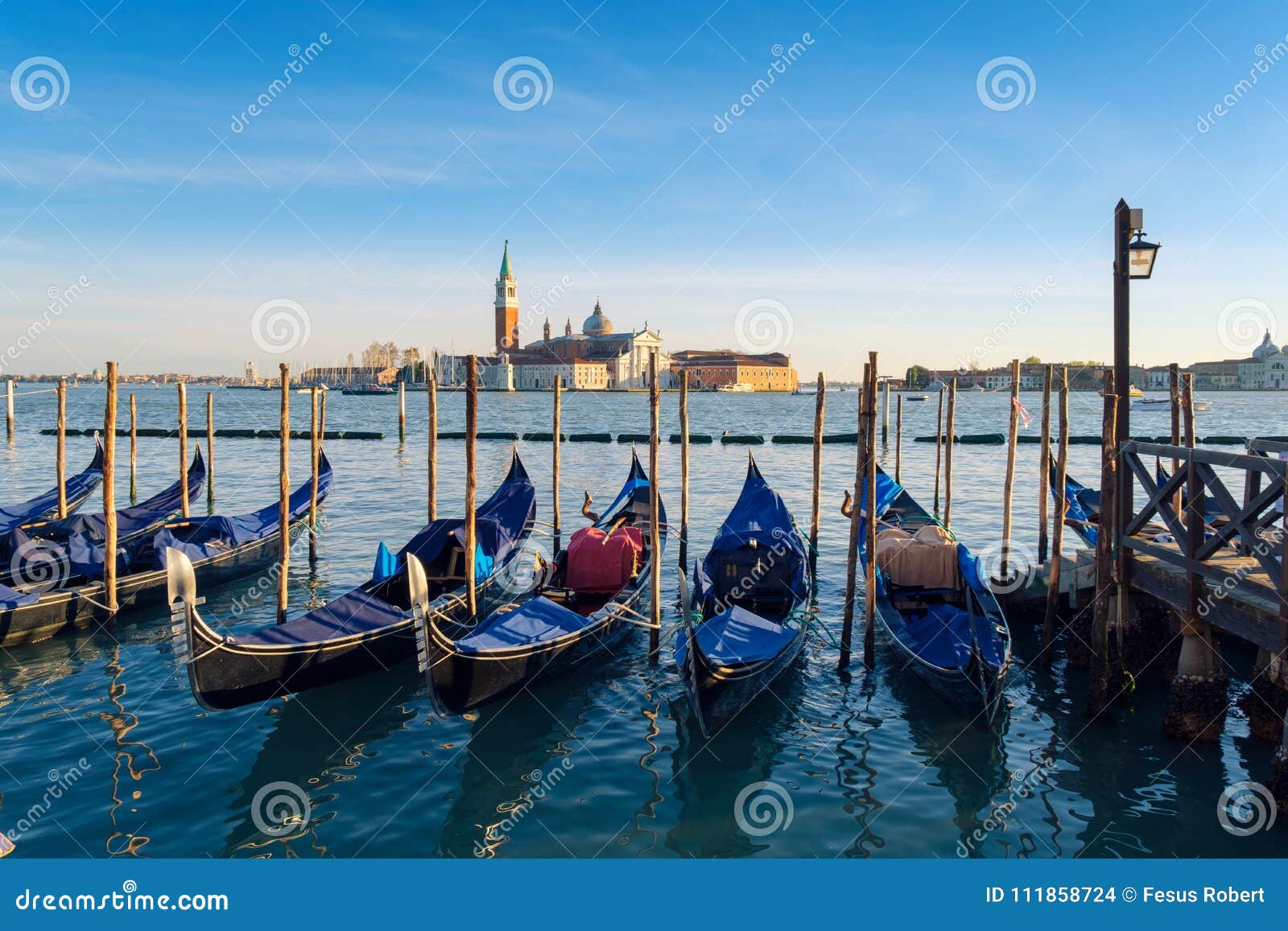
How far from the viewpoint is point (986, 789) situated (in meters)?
5.70

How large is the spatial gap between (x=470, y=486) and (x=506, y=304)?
106546 millimetres

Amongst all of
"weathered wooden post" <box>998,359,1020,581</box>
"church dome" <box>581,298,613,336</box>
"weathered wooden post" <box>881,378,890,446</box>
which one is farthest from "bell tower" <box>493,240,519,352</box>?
"weathered wooden post" <box>998,359,1020,581</box>

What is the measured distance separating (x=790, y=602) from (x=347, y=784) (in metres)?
4.56

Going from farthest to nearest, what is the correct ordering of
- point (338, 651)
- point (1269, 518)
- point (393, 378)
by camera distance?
point (393, 378)
point (338, 651)
point (1269, 518)

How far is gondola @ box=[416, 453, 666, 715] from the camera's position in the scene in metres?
6.23

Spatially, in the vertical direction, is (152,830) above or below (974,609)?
below

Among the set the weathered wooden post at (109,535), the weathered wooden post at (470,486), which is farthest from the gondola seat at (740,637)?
the weathered wooden post at (109,535)

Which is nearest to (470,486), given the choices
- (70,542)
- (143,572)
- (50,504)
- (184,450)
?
(143,572)

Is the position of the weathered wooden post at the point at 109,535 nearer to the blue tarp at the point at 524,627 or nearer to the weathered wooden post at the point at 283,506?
the weathered wooden post at the point at 283,506

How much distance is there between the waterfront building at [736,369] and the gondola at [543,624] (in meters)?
104

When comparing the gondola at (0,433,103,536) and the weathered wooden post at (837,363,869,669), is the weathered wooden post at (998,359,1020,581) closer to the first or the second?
the weathered wooden post at (837,363,869,669)

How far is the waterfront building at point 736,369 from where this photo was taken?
11669cm

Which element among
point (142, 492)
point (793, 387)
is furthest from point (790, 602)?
point (793, 387)

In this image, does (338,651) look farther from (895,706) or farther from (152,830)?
(895,706)
